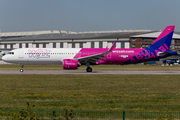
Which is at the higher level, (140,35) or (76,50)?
(140,35)

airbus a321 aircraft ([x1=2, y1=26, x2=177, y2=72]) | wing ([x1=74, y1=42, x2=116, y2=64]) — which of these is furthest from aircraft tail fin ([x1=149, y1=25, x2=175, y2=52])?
wing ([x1=74, y1=42, x2=116, y2=64])

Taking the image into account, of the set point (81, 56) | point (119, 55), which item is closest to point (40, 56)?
point (81, 56)

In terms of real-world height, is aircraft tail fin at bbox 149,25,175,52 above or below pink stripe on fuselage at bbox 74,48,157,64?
above

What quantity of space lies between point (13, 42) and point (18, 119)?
312 ft

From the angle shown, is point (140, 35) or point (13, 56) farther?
point (140, 35)

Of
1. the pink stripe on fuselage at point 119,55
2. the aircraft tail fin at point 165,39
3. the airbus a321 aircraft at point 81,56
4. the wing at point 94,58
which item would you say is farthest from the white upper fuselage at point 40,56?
the aircraft tail fin at point 165,39

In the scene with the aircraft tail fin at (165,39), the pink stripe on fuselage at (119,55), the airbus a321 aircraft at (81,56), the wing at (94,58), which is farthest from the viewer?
the aircraft tail fin at (165,39)

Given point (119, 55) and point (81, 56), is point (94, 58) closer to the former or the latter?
point (81, 56)

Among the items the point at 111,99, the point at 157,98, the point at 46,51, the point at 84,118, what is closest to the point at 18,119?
the point at 84,118

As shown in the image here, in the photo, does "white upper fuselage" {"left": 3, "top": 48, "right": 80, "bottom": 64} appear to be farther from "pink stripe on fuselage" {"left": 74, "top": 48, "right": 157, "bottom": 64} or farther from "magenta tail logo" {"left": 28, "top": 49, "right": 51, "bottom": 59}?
"pink stripe on fuselage" {"left": 74, "top": 48, "right": 157, "bottom": 64}

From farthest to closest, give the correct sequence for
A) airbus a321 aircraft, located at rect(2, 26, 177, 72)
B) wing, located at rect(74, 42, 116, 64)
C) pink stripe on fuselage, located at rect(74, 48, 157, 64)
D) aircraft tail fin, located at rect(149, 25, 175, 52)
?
aircraft tail fin, located at rect(149, 25, 175, 52), pink stripe on fuselage, located at rect(74, 48, 157, 64), airbus a321 aircraft, located at rect(2, 26, 177, 72), wing, located at rect(74, 42, 116, 64)

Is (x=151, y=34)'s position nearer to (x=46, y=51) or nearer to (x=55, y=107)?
(x=46, y=51)

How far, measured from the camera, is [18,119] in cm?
845

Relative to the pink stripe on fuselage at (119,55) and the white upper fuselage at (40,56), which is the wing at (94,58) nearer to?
the pink stripe on fuselage at (119,55)
